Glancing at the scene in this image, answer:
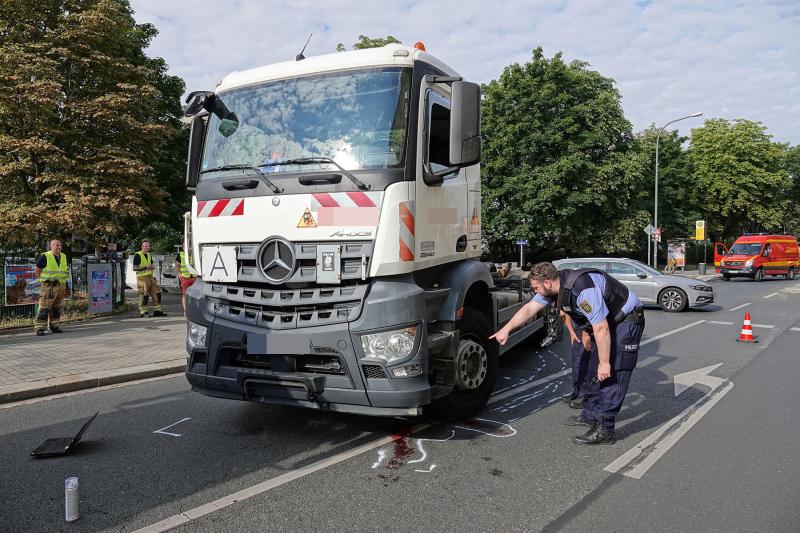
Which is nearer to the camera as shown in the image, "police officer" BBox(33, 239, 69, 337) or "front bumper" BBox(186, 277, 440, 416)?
"front bumper" BBox(186, 277, 440, 416)

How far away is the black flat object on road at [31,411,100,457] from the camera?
4.06 m

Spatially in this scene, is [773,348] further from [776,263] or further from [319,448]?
[776,263]

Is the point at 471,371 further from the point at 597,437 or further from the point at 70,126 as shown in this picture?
the point at 70,126

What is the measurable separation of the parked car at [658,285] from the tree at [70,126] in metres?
11.7

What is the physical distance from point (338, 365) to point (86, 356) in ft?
18.4

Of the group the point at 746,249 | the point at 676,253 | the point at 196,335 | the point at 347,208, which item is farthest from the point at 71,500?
the point at 676,253

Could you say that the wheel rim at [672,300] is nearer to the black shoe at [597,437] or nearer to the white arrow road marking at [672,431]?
the white arrow road marking at [672,431]

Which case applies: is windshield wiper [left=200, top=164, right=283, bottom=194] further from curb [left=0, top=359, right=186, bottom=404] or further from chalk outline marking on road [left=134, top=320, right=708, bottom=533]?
curb [left=0, top=359, right=186, bottom=404]

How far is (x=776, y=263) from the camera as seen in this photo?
27.9 metres

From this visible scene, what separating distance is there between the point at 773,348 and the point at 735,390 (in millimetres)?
3432

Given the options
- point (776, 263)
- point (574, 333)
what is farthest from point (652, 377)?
point (776, 263)

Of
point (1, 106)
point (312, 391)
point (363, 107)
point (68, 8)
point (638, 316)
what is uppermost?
point (68, 8)

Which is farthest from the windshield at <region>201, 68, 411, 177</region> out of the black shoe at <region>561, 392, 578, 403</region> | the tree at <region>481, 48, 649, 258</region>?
the tree at <region>481, 48, 649, 258</region>

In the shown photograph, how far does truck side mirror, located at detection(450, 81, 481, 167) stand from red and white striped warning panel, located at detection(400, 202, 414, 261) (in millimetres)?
522
